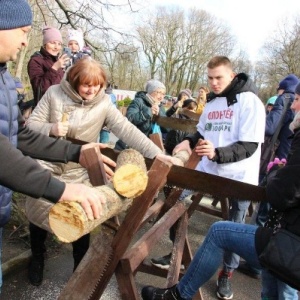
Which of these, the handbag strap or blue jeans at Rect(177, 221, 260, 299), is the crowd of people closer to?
blue jeans at Rect(177, 221, 260, 299)

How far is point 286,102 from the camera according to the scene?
4371 mm

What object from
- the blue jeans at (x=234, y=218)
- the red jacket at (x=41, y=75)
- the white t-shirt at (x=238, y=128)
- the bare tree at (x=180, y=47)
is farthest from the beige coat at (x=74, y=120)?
the bare tree at (x=180, y=47)

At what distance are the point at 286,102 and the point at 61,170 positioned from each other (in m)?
3.08

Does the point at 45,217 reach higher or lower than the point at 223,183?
lower

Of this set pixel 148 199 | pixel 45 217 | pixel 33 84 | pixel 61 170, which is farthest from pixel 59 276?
pixel 33 84

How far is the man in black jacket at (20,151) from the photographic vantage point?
1.35 m

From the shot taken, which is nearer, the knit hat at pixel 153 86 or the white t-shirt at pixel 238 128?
the white t-shirt at pixel 238 128

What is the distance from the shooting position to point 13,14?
1561 millimetres

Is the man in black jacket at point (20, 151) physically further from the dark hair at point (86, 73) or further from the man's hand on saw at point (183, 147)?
the man's hand on saw at point (183, 147)

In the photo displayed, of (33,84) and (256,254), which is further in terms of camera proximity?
(33,84)

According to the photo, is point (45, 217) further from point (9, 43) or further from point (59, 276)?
point (9, 43)

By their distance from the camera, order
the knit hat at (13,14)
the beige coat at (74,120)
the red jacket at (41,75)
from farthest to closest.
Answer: the red jacket at (41,75) → the beige coat at (74,120) → the knit hat at (13,14)

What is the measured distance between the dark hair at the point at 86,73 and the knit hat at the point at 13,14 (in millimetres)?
908

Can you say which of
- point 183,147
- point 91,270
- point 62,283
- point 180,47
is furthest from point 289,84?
point 180,47
